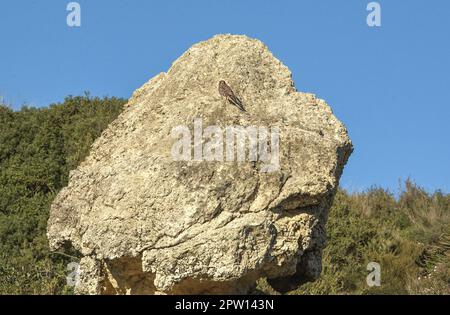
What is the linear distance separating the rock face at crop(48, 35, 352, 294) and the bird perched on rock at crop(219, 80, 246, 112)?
70 millimetres

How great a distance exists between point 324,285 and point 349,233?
2.49 m

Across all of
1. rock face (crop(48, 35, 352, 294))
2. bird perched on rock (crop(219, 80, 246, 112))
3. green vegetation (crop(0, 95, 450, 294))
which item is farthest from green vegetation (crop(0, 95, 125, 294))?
bird perched on rock (crop(219, 80, 246, 112))

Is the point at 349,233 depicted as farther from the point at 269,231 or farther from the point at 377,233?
the point at 269,231

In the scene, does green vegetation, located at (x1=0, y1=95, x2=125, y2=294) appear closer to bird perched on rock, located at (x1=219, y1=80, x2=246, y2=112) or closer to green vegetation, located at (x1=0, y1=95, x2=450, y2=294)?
green vegetation, located at (x1=0, y1=95, x2=450, y2=294)

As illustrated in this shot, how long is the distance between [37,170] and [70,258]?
2.60 m

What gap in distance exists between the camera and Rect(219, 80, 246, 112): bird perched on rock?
956cm

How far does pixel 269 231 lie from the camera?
8906 mm

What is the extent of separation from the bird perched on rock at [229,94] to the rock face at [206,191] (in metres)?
0.07

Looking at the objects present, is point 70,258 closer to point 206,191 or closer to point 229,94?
point 229,94

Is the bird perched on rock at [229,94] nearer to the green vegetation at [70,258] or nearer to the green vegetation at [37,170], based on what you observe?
the green vegetation at [37,170]

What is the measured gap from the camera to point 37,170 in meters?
18.0

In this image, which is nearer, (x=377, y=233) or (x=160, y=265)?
(x=160, y=265)

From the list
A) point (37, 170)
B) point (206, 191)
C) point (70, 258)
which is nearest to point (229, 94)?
point (206, 191)
